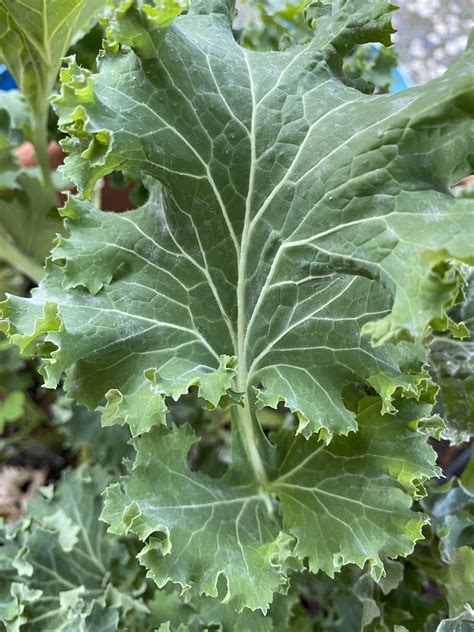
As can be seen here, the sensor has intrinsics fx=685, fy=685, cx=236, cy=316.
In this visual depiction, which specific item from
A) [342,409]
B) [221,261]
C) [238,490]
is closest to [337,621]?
[238,490]

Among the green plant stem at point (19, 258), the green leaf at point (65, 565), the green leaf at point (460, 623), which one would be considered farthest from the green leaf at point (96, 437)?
the green leaf at point (460, 623)

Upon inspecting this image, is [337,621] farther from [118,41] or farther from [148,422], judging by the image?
[118,41]

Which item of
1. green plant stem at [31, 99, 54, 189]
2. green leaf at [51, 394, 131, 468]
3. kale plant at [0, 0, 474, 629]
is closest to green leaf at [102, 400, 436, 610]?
kale plant at [0, 0, 474, 629]

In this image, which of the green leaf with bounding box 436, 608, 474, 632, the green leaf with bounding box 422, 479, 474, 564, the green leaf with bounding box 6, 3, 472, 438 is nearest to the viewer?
the green leaf with bounding box 6, 3, 472, 438

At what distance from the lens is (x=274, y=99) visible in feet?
2.27

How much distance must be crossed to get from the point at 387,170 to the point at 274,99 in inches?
6.1

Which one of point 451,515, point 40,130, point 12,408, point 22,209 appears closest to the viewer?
point 451,515

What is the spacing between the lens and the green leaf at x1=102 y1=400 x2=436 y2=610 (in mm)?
702

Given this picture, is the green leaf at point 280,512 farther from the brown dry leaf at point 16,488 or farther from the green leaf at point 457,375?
the brown dry leaf at point 16,488

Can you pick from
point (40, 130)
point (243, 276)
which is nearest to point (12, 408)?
point (40, 130)

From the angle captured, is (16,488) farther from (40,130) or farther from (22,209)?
(40,130)

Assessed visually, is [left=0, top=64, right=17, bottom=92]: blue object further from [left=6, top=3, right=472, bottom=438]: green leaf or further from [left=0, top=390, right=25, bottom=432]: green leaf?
[left=6, top=3, right=472, bottom=438]: green leaf

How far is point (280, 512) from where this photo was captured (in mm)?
813

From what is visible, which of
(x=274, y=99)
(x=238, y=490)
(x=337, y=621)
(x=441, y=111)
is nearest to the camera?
(x=441, y=111)
